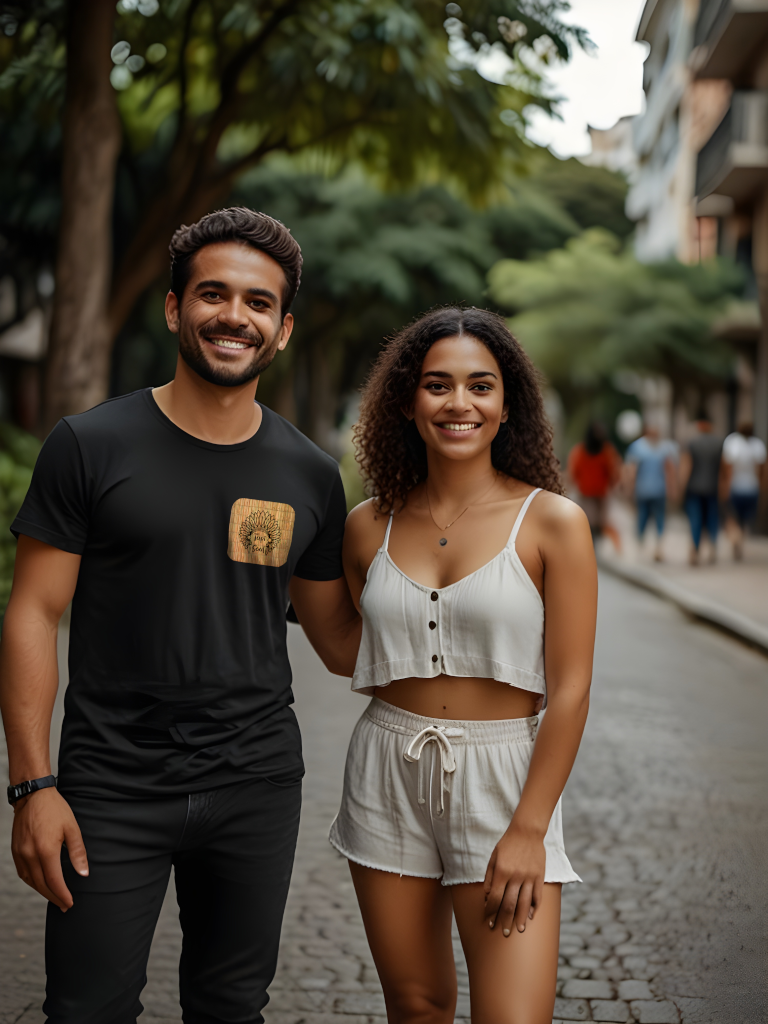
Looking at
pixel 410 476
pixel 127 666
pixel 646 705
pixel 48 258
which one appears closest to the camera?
pixel 127 666

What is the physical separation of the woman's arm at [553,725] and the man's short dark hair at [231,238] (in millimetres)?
818

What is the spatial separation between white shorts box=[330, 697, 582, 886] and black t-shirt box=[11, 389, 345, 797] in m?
0.23

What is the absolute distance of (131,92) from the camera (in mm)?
14750

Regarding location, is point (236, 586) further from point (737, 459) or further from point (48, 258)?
point (48, 258)

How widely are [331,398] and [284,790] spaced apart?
29234mm

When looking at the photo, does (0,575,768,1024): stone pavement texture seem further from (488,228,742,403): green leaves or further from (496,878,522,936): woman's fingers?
(488,228,742,403): green leaves

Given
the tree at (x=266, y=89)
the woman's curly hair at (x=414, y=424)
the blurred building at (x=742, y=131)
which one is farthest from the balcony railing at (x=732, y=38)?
→ the woman's curly hair at (x=414, y=424)

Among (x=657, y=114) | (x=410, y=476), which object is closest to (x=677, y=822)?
(x=410, y=476)

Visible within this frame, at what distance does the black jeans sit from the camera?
A: 230 centimetres

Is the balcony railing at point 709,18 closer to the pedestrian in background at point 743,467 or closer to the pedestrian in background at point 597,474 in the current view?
the pedestrian in background at point 743,467

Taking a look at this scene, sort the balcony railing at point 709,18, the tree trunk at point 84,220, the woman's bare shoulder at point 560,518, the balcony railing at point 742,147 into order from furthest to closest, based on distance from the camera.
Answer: the balcony railing at point 709,18, the balcony railing at point 742,147, the tree trunk at point 84,220, the woman's bare shoulder at point 560,518

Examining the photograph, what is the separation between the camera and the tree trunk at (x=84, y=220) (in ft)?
34.3

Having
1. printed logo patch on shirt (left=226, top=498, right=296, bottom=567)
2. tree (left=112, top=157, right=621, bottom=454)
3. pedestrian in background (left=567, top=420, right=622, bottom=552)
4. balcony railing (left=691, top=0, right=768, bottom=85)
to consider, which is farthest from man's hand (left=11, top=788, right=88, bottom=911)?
balcony railing (left=691, top=0, right=768, bottom=85)

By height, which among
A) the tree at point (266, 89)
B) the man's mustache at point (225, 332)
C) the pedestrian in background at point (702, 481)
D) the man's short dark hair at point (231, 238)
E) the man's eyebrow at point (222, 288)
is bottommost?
the man's mustache at point (225, 332)
